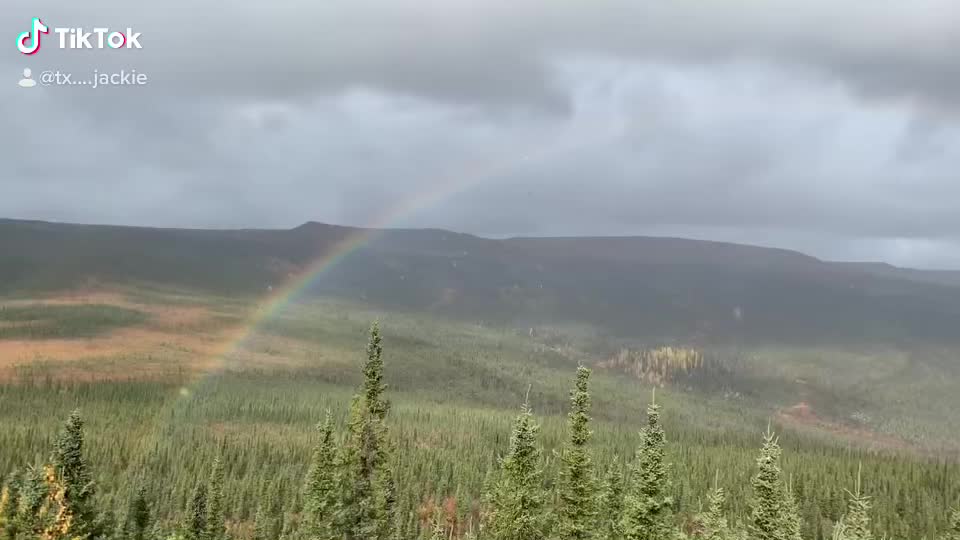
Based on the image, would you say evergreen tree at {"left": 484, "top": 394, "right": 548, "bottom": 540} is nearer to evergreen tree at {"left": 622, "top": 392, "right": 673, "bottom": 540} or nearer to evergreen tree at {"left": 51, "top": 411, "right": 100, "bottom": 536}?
evergreen tree at {"left": 622, "top": 392, "right": 673, "bottom": 540}

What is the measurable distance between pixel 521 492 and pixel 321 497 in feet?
79.3

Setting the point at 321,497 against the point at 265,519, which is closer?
the point at 321,497

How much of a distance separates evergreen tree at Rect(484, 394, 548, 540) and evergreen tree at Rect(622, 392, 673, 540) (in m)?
7.52

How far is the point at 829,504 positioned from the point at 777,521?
15621 centimetres

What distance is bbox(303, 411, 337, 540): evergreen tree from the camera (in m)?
69.9

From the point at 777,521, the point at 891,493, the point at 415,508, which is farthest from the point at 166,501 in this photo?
the point at 891,493

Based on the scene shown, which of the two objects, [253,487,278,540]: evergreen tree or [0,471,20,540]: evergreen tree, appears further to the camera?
[253,487,278,540]: evergreen tree

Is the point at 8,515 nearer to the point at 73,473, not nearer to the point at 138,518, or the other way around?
the point at 138,518

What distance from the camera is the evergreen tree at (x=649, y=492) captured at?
54.7 meters

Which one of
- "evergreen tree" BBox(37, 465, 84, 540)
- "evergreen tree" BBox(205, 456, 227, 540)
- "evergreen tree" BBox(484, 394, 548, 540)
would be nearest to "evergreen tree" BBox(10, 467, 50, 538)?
"evergreen tree" BBox(37, 465, 84, 540)

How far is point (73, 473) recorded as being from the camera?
67.6m

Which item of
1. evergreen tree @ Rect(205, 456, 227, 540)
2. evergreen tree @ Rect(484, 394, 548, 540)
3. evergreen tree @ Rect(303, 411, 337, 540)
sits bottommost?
evergreen tree @ Rect(205, 456, 227, 540)

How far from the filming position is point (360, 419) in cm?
6650

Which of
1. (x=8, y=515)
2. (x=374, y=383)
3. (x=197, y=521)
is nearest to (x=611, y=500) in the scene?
(x=374, y=383)
